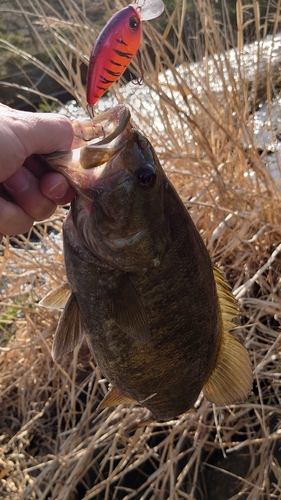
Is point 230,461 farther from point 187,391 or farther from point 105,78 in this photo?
point 105,78

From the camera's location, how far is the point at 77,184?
53.4 inches

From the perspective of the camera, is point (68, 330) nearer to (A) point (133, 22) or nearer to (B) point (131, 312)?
(B) point (131, 312)

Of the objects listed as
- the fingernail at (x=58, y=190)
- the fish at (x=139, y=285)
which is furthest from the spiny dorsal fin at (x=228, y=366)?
the fingernail at (x=58, y=190)

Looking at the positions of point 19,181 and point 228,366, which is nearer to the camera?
point 19,181

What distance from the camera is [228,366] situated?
173cm

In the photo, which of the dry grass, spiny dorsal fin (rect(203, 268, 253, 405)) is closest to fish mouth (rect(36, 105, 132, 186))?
spiny dorsal fin (rect(203, 268, 253, 405))

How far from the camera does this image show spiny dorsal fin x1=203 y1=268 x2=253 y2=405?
1.70 m

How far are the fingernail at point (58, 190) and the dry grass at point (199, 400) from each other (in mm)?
1114

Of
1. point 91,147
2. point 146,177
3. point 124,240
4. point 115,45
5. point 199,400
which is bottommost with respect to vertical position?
point 199,400

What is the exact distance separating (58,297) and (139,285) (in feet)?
1.15

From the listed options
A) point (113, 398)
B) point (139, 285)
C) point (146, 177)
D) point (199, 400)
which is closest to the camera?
point (146, 177)

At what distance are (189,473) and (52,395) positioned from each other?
1.16m

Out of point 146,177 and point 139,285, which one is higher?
point 146,177

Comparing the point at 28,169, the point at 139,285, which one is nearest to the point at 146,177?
the point at 139,285
